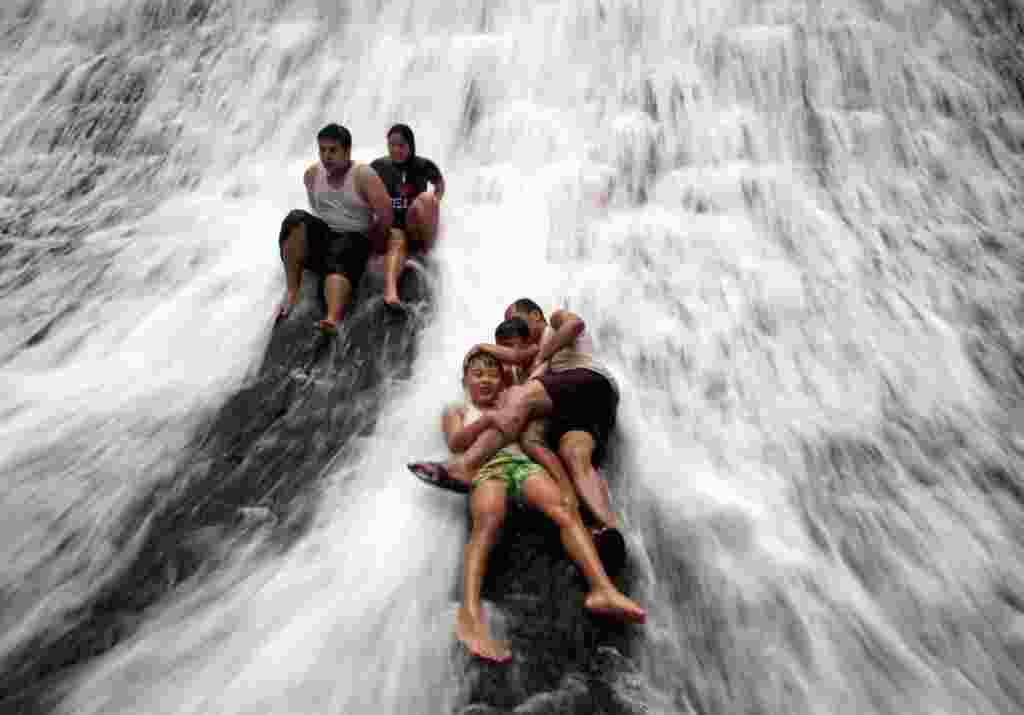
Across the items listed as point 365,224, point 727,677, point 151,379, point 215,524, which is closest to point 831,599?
point 727,677

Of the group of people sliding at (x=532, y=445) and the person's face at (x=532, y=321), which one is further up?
the person's face at (x=532, y=321)

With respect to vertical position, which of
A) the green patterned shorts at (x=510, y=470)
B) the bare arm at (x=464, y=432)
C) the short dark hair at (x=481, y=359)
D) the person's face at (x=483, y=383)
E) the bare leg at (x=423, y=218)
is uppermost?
the bare leg at (x=423, y=218)

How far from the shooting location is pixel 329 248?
4832 millimetres

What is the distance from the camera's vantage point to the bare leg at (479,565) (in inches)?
121

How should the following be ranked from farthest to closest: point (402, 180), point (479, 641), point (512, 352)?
1. point (402, 180)
2. point (512, 352)
3. point (479, 641)

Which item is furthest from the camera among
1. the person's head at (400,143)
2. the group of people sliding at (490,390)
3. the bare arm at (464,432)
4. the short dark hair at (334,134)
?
the person's head at (400,143)

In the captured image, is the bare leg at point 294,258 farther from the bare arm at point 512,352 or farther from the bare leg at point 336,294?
the bare arm at point 512,352

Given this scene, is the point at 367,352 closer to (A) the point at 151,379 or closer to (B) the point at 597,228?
(A) the point at 151,379

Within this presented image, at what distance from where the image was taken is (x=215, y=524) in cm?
377

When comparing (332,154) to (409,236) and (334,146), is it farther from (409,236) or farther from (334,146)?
(409,236)

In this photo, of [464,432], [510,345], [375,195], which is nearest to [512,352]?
[510,345]

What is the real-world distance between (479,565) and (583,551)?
441 millimetres

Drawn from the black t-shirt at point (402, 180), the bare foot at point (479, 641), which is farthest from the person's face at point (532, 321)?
the bare foot at point (479, 641)

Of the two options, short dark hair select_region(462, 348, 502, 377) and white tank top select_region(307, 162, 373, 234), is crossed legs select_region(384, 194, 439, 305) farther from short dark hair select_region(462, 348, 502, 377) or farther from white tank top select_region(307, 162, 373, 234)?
short dark hair select_region(462, 348, 502, 377)
